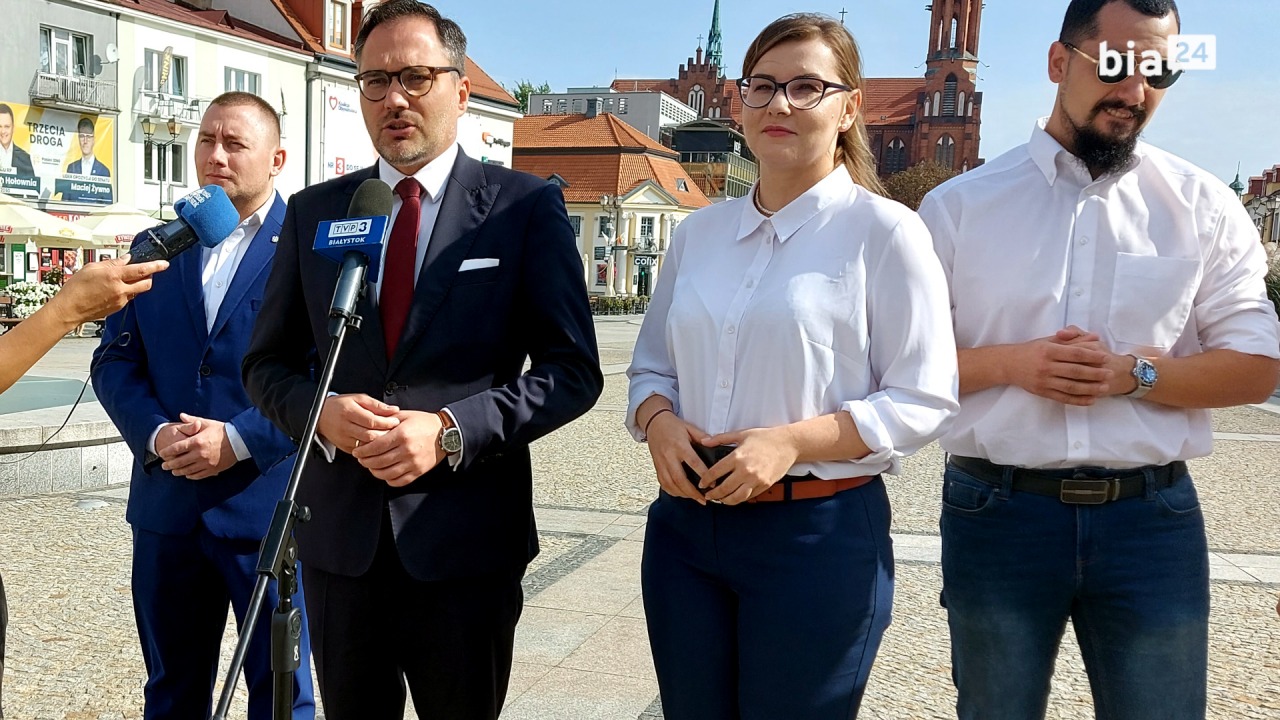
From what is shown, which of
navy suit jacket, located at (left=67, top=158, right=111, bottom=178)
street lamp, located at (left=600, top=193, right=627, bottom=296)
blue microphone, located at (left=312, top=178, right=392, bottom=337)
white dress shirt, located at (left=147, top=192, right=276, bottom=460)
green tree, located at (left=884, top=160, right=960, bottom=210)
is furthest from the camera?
street lamp, located at (left=600, top=193, right=627, bottom=296)

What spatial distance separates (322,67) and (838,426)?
40.4m

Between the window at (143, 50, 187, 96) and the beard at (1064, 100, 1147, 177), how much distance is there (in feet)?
120

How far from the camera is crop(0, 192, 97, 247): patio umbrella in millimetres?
23484

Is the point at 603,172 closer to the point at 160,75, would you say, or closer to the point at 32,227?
the point at 160,75

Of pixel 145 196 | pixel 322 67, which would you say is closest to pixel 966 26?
pixel 322 67

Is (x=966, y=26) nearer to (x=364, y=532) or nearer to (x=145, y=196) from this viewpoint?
(x=145, y=196)

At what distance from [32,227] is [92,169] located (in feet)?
34.1

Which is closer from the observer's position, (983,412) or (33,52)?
(983,412)

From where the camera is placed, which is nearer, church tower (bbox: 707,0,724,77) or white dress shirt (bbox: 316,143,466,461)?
white dress shirt (bbox: 316,143,466,461)

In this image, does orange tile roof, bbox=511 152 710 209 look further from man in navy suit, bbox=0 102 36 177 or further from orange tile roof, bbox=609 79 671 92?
orange tile roof, bbox=609 79 671 92

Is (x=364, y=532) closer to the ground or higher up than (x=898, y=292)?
closer to the ground

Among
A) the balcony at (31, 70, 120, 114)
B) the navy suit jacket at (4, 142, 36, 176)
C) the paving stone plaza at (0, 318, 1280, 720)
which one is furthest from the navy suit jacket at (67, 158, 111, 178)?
the paving stone plaza at (0, 318, 1280, 720)

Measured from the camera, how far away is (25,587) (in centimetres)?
560

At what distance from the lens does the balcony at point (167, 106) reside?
3422cm
